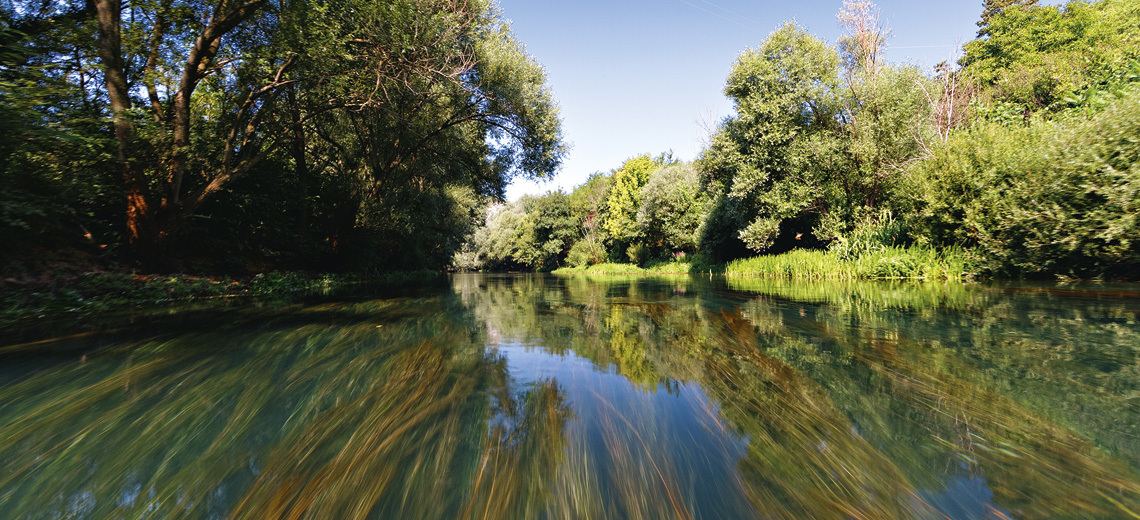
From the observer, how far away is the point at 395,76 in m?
8.05

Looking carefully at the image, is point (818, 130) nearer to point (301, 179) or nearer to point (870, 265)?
point (870, 265)

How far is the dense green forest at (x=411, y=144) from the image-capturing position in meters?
6.29

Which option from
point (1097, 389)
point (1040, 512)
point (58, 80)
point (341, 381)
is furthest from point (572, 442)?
point (58, 80)

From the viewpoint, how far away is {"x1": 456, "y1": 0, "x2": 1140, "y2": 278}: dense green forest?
6.46 meters

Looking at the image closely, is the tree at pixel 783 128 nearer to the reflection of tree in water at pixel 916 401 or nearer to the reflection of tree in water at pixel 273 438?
the reflection of tree in water at pixel 916 401

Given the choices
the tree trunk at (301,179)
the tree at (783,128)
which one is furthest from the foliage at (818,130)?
the tree trunk at (301,179)

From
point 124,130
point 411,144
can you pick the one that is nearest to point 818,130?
point 411,144

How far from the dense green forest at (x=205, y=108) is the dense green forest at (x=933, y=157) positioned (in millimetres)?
9397

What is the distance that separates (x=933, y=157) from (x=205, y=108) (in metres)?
19.2

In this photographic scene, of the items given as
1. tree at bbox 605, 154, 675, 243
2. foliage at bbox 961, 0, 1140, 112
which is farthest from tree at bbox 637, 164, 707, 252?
foliage at bbox 961, 0, 1140, 112

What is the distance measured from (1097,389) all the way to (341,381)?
13.1 ft

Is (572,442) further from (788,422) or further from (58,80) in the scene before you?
(58,80)

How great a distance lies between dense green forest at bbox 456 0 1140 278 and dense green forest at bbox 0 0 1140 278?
0.23 feet

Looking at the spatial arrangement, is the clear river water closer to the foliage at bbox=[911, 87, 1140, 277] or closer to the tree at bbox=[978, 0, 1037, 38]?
the foliage at bbox=[911, 87, 1140, 277]
